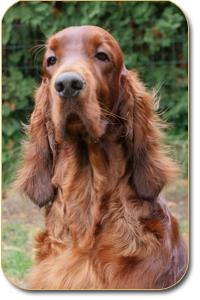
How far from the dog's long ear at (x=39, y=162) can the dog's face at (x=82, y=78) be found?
240 millimetres

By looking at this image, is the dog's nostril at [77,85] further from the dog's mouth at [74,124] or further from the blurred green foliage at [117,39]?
the blurred green foliage at [117,39]

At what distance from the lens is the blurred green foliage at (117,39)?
4844mm

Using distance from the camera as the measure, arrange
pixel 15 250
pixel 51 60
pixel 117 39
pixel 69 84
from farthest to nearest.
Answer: pixel 117 39 → pixel 15 250 → pixel 51 60 → pixel 69 84

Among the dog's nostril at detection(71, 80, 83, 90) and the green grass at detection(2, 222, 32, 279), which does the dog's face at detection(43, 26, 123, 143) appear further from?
the green grass at detection(2, 222, 32, 279)

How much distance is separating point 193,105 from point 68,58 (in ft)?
2.46

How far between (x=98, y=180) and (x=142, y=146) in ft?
1.11

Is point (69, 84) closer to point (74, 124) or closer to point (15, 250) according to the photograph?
point (74, 124)

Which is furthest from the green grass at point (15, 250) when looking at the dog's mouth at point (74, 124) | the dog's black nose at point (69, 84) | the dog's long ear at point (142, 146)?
the dog's black nose at point (69, 84)

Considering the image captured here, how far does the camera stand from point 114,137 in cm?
229

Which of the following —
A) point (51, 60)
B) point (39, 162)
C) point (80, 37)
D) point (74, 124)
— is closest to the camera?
point (74, 124)

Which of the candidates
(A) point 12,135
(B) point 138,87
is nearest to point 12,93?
(A) point 12,135

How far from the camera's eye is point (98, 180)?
2.23m

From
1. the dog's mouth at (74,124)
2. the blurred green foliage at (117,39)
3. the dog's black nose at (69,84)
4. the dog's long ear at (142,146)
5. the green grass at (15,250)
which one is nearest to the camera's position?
the dog's black nose at (69,84)

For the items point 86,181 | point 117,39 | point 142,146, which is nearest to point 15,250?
point 86,181
